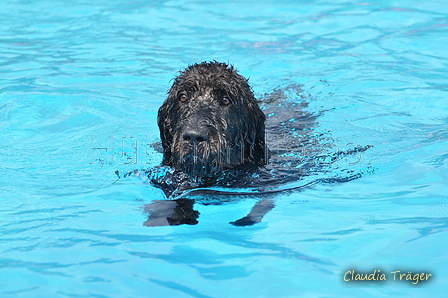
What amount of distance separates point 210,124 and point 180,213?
79cm

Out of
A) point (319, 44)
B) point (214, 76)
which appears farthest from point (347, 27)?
point (214, 76)

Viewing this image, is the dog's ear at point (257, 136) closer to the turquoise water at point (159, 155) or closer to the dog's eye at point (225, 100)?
the dog's eye at point (225, 100)

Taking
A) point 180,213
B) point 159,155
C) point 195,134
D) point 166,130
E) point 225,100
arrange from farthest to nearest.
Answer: point 159,155 → point 166,130 → point 225,100 → point 180,213 → point 195,134

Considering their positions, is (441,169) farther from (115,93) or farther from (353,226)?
(115,93)

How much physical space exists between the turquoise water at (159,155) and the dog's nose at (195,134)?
66cm

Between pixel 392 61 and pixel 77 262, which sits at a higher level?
pixel 392 61

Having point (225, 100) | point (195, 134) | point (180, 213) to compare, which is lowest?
point (180, 213)

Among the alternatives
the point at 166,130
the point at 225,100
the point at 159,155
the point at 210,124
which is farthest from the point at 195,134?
the point at 159,155

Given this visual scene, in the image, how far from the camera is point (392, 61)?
9.84 meters

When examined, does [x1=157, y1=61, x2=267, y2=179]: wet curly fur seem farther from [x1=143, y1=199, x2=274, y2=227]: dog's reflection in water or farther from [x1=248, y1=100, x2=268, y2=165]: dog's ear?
[x1=143, y1=199, x2=274, y2=227]: dog's reflection in water

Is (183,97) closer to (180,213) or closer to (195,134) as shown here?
(195,134)

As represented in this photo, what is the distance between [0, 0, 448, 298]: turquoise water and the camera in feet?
12.4

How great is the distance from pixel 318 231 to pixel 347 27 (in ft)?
26.9

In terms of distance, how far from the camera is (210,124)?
4676 millimetres
